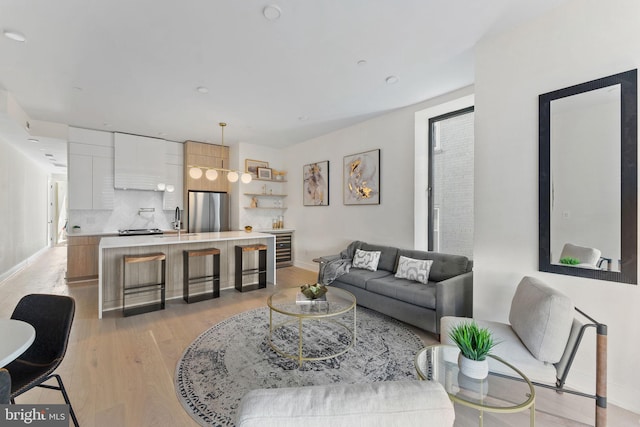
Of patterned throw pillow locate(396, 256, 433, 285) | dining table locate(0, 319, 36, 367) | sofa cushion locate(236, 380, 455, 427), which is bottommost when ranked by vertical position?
patterned throw pillow locate(396, 256, 433, 285)

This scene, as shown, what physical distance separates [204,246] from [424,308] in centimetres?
343

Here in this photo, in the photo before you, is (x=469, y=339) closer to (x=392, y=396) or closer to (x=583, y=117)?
(x=392, y=396)

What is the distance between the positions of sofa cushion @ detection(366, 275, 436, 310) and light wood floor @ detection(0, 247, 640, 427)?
0.39 metres

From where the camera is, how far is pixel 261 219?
6668mm

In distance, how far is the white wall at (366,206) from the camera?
4.20 m

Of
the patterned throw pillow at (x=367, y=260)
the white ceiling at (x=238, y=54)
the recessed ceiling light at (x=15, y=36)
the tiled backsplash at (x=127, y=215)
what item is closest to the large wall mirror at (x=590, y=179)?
the white ceiling at (x=238, y=54)

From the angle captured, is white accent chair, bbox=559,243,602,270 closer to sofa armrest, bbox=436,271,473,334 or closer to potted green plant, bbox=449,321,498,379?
sofa armrest, bbox=436,271,473,334

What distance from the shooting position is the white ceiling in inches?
84.0

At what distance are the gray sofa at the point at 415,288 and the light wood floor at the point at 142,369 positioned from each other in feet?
1.04

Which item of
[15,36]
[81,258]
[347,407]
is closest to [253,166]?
[81,258]

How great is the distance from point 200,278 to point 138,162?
312 cm

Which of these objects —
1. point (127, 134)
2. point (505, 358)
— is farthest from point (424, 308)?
point (127, 134)

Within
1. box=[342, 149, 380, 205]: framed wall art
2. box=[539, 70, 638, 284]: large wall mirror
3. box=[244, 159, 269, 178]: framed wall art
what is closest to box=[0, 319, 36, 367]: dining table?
box=[539, 70, 638, 284]: large wall mirror

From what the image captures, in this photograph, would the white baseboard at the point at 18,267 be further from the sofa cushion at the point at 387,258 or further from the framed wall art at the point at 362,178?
the sofa cushion at the point at 387,258
